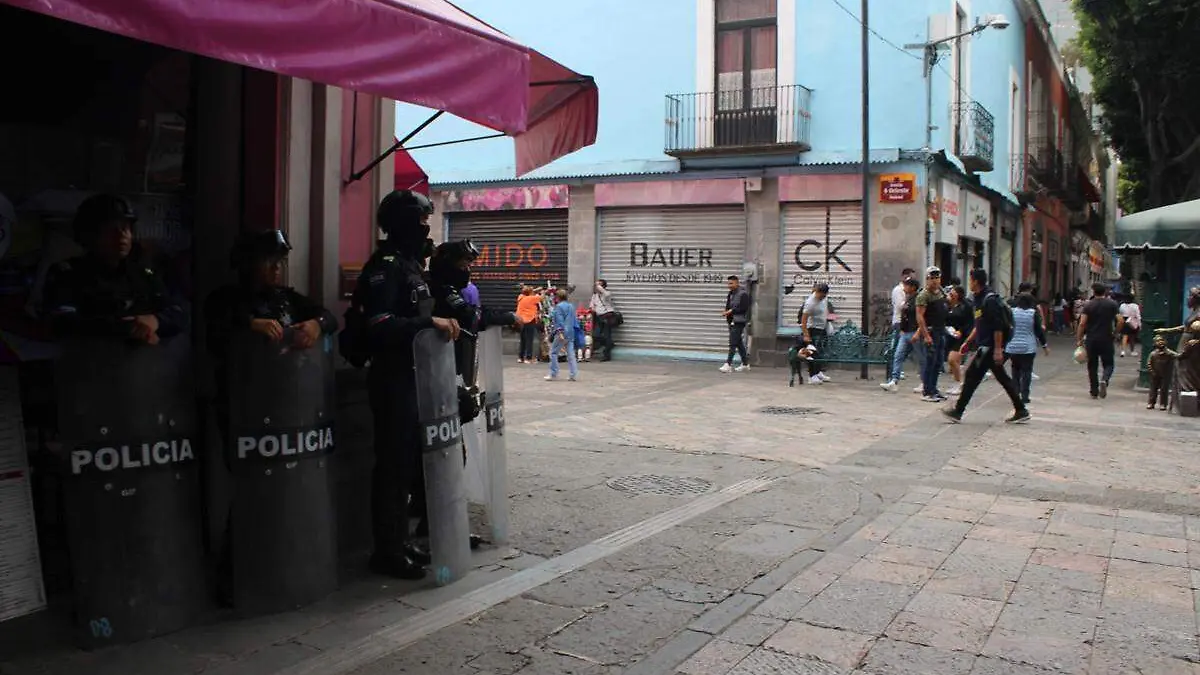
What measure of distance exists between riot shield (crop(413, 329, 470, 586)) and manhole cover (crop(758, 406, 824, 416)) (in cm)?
722

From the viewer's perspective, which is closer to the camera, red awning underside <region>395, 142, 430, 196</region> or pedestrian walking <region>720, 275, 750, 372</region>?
red awning underside <region>395, 142, 430, 196</region>

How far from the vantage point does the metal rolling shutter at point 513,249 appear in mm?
20844

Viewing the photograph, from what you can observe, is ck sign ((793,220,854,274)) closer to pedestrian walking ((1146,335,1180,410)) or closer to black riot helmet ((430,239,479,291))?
pedestrian walking ((1146,335,1180,410))

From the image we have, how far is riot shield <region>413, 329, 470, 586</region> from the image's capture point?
4.28m

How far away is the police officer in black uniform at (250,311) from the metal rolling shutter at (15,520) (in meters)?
0.72

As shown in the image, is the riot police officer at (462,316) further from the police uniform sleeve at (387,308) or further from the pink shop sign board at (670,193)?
the pink shop sign board at (670,193)

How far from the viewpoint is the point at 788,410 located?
11.4 m

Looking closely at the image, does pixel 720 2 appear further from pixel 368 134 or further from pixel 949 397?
pixel 368 134

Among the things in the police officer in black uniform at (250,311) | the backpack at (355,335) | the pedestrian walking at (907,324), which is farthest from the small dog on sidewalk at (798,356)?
the police officer in black uniform at (250,311)

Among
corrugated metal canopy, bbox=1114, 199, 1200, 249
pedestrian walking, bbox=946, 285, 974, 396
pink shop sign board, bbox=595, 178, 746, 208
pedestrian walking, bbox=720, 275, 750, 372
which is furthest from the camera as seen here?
pink shop sign board, bbox=595, 178, 746, 208

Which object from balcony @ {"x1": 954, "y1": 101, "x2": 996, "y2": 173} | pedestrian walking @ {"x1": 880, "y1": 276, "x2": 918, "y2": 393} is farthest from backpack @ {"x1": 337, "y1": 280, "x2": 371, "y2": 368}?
balcony @ {"x1": 954, "y1": 101, "x2": 996, "y2": 173}

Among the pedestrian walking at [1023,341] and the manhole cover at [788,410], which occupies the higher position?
the pedestrian walking at [1023,341]

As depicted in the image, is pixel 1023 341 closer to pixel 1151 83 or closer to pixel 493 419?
pixel 493 419

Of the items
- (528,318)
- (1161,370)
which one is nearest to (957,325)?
(1161,370)
